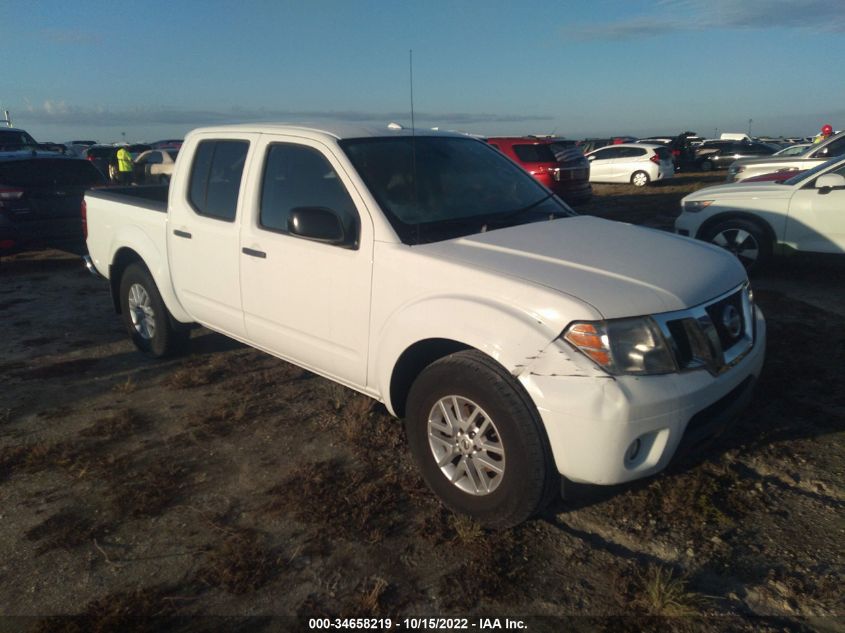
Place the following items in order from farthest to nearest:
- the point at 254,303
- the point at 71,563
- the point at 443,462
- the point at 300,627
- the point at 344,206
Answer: the point at 254,303
the point at 344,206
the point at 443,462
the point at 71,563
the point at 300,627

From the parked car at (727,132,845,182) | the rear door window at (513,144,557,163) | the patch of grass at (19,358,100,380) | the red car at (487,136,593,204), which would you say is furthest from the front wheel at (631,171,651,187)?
the patch of grass at (19,358,100,380)

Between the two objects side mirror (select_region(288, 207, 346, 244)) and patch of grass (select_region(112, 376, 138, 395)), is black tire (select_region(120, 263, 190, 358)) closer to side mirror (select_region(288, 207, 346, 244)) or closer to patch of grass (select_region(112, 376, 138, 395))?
patch of grass (select_region(112, 376, 138, 395))

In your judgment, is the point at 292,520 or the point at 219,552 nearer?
the point at 219,552

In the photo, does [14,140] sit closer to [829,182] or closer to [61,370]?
[61,370]

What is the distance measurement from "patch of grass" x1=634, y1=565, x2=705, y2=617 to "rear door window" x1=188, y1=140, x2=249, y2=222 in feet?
10.4

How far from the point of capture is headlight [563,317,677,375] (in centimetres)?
261

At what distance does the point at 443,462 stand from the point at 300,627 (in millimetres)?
990

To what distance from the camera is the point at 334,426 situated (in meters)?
4.17

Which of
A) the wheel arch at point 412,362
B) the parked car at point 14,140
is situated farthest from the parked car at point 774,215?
the parked car at point 14,140

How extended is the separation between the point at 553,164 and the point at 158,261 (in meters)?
10.1

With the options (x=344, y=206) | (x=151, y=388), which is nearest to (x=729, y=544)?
(x=344, y=206)

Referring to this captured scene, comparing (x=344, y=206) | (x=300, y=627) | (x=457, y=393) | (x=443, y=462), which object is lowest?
(x=300, y=627)

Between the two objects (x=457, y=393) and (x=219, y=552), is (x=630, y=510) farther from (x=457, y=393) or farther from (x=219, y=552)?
(x=219, y=552)

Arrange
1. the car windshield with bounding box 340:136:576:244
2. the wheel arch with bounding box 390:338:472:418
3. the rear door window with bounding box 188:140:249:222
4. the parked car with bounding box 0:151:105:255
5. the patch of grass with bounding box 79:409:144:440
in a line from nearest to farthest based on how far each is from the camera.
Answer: the wheel arch with bounding box 390:338:472:418
the car windshield with bounding box 340:136:576:244
the patch of grass with bounding box 79:409:144:440
the rear door window with bounding box 188:140:249:222
the parked car with bounding box 0:151:105:255
